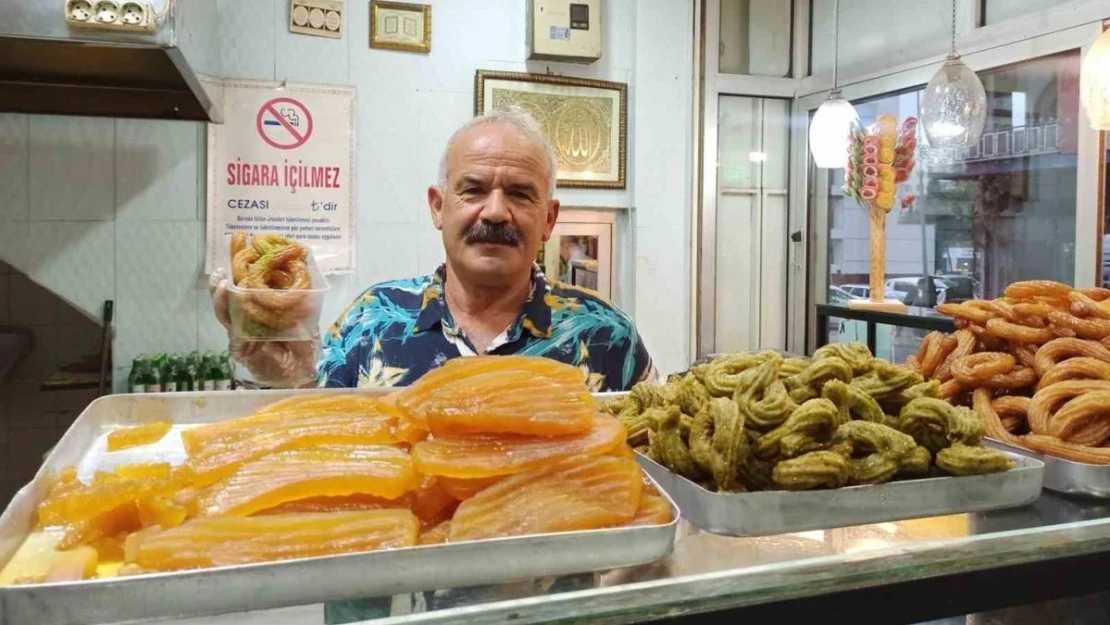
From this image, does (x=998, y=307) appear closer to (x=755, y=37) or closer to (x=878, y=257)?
(x=878, y=257)

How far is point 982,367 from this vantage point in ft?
3.43

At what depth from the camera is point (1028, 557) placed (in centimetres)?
70

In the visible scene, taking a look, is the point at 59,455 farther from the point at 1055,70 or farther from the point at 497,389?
the point at 1055,70

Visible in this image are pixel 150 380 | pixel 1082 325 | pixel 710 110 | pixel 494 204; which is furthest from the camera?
pixel 710 110

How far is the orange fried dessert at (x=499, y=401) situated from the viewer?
2.24 ft

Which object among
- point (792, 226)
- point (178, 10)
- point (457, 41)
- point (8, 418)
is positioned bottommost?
point (8, 418)

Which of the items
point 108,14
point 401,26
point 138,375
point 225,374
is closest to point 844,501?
point 108,14

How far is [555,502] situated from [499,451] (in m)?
0.07

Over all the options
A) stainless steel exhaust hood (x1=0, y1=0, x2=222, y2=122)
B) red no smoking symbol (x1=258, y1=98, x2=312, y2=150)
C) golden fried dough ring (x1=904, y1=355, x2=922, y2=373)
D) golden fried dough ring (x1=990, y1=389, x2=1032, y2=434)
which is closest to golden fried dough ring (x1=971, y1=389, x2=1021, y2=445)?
golden fried dough ring (x1=990, y1=389, x2=1032, y2=434)

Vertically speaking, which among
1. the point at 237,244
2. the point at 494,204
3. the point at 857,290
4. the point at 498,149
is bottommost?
the point at 857,290

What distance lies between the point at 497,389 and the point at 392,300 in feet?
4.74

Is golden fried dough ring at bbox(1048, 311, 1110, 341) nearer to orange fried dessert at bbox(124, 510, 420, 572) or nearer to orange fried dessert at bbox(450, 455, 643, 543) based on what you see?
orange fried dessert at bbox(450, 455, 643, 543)

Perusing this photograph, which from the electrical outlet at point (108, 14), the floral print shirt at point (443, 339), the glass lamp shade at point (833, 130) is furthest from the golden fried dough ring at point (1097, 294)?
the glass lamp shade at point (833, 130)

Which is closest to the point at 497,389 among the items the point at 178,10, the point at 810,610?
the point at 810,610
